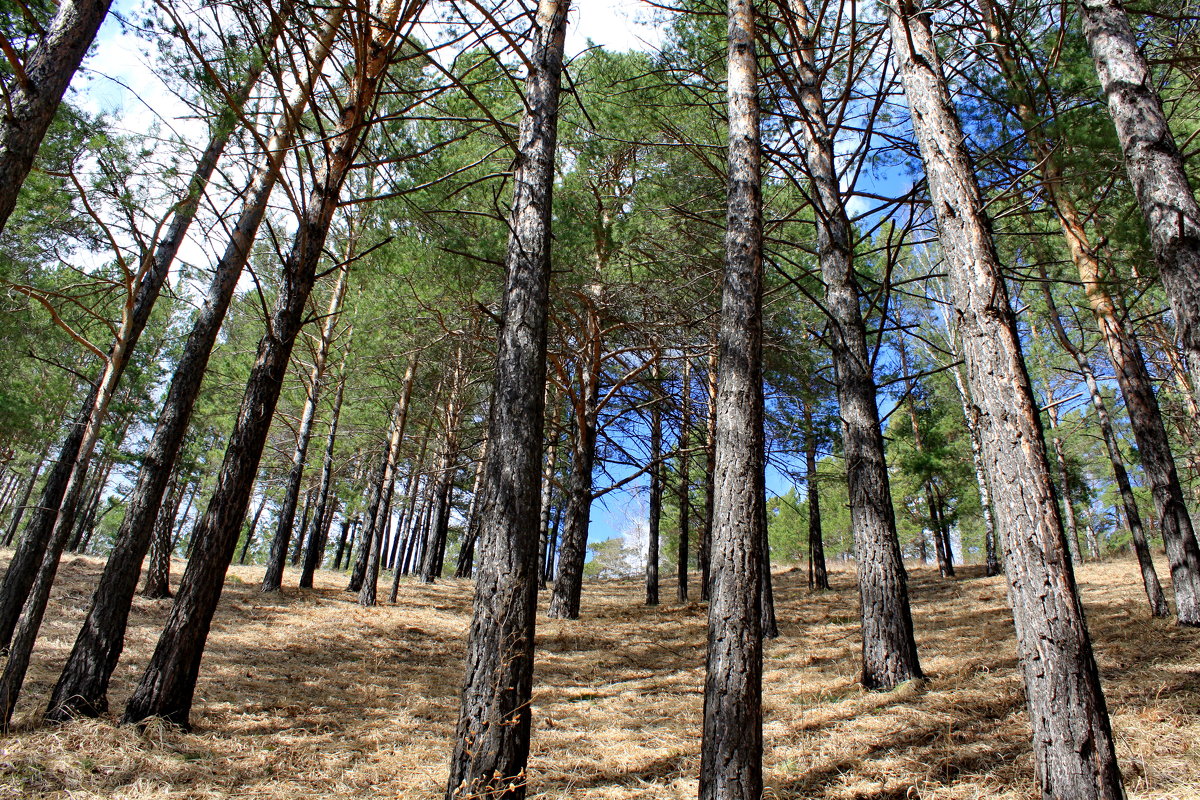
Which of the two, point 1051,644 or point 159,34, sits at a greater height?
point 159,34

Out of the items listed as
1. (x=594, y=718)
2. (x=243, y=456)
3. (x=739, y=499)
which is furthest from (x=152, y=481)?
(x=739, y=499)

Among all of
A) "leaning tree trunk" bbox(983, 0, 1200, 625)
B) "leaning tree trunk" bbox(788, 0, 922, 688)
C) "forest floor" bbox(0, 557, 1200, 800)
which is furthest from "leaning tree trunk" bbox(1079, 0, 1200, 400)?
"forest floor" bbox(0, 557, 1200, 800)

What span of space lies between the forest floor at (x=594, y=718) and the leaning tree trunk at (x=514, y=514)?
2.60ft

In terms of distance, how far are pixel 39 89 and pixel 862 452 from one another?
267 inches

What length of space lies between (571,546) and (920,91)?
28.3ft

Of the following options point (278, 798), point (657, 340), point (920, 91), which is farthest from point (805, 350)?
point (278, 798)

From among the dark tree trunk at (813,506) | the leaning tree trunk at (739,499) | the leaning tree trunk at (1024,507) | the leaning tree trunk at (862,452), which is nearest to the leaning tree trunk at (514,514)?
the leaning tree trunk at (739,499)

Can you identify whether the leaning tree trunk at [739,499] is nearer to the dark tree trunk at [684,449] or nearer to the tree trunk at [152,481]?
the tree trunk at [152,481]

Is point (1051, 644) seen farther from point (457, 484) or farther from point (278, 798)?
point (457, 484)

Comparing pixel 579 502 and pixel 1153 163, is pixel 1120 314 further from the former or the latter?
pixel 579 502

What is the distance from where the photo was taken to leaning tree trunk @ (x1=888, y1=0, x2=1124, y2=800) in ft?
8.90

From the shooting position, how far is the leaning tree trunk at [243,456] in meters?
4.11

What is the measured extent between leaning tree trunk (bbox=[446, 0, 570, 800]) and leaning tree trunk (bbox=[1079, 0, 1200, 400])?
414 cm

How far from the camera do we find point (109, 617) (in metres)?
4.49
